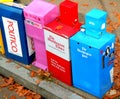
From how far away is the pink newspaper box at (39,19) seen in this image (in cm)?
549

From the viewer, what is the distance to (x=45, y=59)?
5977 mm

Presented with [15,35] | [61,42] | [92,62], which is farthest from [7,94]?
[92,62]

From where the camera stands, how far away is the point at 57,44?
5.42 m

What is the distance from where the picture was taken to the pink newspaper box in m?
5.49

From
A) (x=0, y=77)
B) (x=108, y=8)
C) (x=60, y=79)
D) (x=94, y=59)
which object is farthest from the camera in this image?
(x=108, y=8)

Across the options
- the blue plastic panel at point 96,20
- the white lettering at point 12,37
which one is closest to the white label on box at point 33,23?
the white lettering at point 12,37

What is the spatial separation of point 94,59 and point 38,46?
1.22 meters

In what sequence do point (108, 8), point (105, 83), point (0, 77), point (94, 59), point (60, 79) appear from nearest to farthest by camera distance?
1. point (94, 59)
2. point (105, 83)
3. point (60, 79)
4. point (0, 77)
5. point (108, 8)

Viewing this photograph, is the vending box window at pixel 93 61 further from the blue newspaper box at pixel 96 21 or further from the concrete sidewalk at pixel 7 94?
the concrete sidewalk at pixel 7 94

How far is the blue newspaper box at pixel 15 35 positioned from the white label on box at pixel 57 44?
0.52m

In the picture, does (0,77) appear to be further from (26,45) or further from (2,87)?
(26,45)

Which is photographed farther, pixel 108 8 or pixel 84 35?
pixel 108 8

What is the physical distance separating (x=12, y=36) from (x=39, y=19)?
784 millimetres

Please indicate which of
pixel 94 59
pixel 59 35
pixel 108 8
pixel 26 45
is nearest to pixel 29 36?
pixel 26 45
